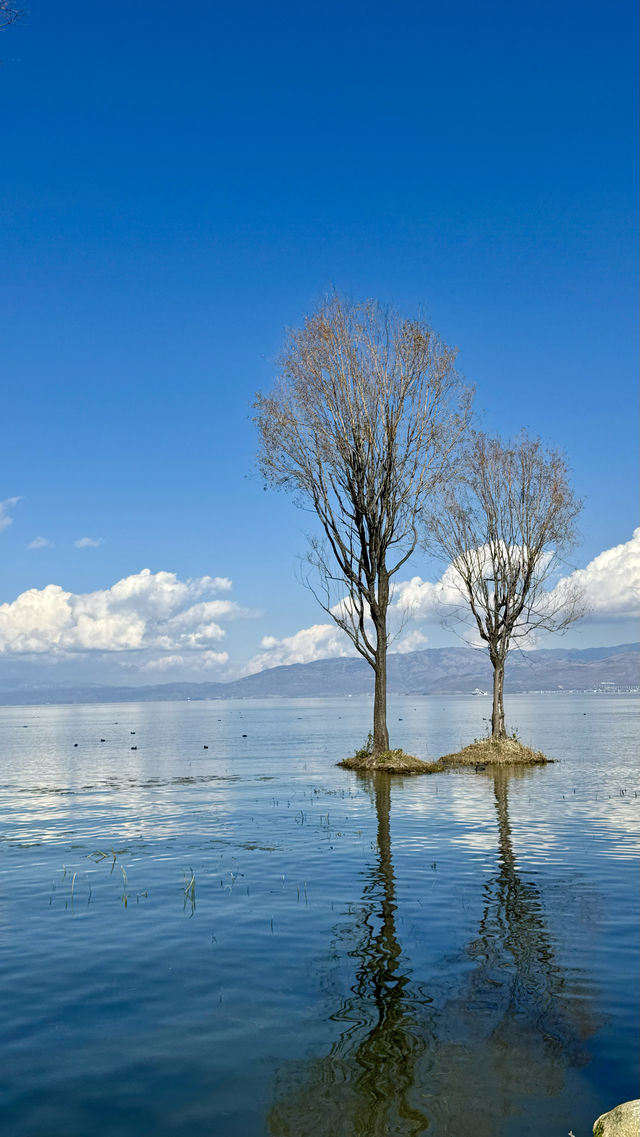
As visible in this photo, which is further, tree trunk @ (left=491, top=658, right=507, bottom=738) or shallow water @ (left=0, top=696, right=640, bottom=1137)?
tree trunk @ (left=491, top=658, right=507, bottom=738)

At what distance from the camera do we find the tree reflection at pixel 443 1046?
22.6 feet

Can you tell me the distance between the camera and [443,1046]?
809 cm

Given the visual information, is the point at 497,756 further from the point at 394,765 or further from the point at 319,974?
the point at 319,974

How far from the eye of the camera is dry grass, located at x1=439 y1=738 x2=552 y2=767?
1551 inches

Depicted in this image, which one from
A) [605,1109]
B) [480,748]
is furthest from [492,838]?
[480,748]

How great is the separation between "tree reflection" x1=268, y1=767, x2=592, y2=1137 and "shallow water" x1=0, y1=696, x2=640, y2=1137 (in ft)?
0.09

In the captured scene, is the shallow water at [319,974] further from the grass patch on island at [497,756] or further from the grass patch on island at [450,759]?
the grass patch on island at [497,756]

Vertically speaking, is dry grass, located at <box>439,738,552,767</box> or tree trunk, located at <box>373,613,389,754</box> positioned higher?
tree trunk, located at <box>373,613,389,754</box>

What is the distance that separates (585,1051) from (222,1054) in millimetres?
3600

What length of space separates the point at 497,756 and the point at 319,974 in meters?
31.0

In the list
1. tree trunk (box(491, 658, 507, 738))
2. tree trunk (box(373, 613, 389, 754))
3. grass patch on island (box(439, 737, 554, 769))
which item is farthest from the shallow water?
tree trunk (box(491, 658, 507, 738))

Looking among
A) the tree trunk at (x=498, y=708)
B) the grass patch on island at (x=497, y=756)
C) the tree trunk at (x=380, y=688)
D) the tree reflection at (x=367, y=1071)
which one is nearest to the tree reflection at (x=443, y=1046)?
the tree reflection at (x=367, y=1071)

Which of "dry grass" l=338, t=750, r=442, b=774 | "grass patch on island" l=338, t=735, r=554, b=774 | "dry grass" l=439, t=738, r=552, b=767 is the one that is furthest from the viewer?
"dry grass" l=439, t=738, r=552, b=767

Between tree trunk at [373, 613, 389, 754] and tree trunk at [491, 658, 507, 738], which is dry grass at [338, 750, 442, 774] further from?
tree trunk at [491, 658, 507, 738]
